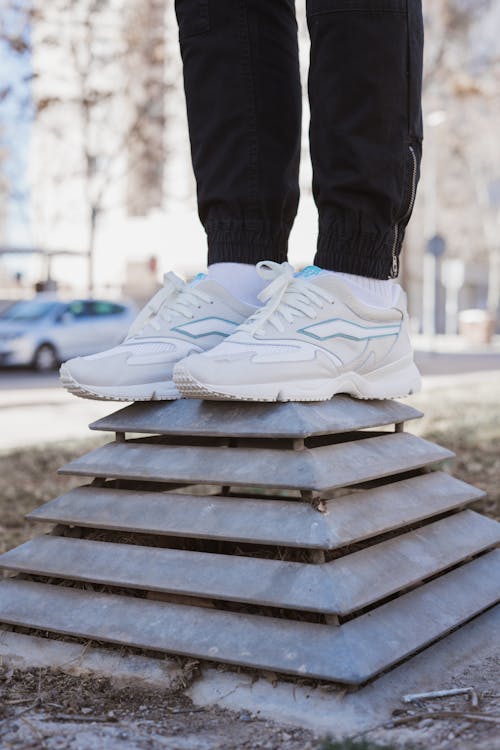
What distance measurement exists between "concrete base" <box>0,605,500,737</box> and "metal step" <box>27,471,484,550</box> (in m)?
0.24

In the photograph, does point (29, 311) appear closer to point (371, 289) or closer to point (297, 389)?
point (371, 289)

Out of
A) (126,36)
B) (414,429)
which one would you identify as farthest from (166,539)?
(126,36)

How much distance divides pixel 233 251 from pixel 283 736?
1124 millimetres

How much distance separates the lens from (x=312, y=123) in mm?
1959

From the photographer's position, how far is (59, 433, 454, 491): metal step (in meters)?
1.69

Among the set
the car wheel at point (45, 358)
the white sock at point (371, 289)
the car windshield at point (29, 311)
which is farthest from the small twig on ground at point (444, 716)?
the car windshield at point (29, 311)

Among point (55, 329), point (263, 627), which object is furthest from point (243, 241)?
point (55, 329)

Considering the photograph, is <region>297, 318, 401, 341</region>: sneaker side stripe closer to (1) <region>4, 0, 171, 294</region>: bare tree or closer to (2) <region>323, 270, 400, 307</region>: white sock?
(2) <region>323, 270, 400, 307</region>: white sock

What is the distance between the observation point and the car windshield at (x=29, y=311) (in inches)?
669

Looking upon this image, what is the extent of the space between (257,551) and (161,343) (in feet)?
1.73

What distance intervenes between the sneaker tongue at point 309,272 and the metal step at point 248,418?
275mm

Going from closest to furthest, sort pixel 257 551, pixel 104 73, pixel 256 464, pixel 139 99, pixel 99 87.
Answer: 1. pixel 256 464
2. pixel 257 551
3. pixel 104 73
4. pixel 99 87
5. pixel 139 99

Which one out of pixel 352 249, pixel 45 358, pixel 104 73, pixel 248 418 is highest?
pixel 104 73

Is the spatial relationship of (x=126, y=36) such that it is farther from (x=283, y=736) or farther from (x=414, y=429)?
(x=283, y=736)
